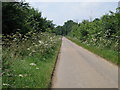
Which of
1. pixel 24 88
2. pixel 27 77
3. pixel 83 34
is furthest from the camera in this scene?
pixel 83 34

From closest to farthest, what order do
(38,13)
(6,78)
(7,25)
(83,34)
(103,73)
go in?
(6,78) → (103,73) → (7,25) → (38,13) → (83,34)

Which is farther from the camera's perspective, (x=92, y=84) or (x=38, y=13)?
(x=38, y=13)

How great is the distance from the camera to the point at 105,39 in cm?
2220

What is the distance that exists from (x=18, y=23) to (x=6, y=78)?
862cm

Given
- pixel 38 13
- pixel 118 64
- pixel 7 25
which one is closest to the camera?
pixel 118 64

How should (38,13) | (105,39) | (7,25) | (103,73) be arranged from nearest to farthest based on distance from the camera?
1. (103,73)
2. (7,25)
3. (105,39)
4. (38,13)

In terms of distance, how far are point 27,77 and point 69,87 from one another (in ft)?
5.39

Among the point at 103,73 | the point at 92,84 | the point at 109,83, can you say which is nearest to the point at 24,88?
the point at 92,84

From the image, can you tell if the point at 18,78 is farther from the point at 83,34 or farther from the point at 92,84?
the point at 83,34

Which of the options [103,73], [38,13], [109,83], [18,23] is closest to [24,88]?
[109,83]

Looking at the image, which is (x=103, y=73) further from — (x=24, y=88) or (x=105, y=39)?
(x=105, y=39)

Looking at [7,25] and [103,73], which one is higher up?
[7,25]

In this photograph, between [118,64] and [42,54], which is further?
[42,54]

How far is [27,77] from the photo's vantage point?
8.70m
